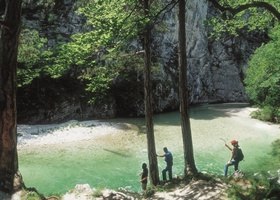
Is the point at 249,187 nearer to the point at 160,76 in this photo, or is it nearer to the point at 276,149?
the point at 276,149

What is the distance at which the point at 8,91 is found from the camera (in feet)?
41.8

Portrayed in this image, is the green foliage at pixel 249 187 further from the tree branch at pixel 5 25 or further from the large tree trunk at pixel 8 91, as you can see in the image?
the tree branch at pixel 5 25

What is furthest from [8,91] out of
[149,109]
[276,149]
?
[276,149]

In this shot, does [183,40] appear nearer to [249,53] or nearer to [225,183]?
[225,183]

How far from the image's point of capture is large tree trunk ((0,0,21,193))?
12.5m

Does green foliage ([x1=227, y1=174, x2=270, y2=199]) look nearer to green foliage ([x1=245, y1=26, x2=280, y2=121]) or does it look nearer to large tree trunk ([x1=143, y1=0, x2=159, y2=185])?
large tree trunk ([x1=143, y1=0, x2=159, y2=185])

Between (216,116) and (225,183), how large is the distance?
26409 mm

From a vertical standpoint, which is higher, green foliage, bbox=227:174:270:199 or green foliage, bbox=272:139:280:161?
green foliage, bbox=227:174:270:199

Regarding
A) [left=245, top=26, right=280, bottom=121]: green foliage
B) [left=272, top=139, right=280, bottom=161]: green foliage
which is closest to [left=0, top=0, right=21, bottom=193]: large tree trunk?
[left=245, top=26, right=280, bottom=121]: green foliage

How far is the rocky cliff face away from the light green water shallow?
686 centimetres

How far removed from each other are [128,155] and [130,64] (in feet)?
31.3

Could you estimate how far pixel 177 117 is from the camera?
1650 inches

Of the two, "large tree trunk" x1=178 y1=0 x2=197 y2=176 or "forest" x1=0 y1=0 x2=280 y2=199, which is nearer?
"forest" x1=0 y1=0 x2=280 y2=199

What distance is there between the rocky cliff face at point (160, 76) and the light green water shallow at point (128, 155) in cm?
686
